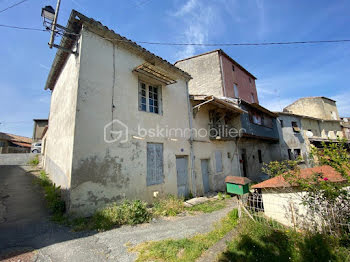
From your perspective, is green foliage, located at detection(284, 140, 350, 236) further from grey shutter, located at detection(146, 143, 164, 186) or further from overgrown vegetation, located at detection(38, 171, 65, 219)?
overgrown vegetation, located at detection(38, 171, 65, 219)

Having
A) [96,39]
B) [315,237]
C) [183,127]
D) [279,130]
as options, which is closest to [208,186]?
[183,127]

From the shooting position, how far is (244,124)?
12250 mm

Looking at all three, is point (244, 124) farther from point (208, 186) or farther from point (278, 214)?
point (278, 214)

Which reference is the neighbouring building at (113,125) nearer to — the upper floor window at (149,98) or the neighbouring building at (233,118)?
the upper floor window at (149,98)

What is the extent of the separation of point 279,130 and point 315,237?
650 inches

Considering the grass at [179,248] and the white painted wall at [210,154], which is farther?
the white painted wall at [210,154]

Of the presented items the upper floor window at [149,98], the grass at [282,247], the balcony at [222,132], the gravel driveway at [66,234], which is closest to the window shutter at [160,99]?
the upper floor window at [149,98]

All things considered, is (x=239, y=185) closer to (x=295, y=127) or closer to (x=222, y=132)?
(x=222, y=132)

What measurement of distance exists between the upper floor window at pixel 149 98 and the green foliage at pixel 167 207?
4.22 meters

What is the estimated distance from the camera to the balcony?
34.7ft

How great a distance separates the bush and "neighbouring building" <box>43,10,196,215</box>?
0.39 m

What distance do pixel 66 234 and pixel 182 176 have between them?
17.8ft

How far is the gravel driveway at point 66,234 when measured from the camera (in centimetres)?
336

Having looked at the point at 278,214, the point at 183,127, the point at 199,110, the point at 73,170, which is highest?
the point at 199,110
